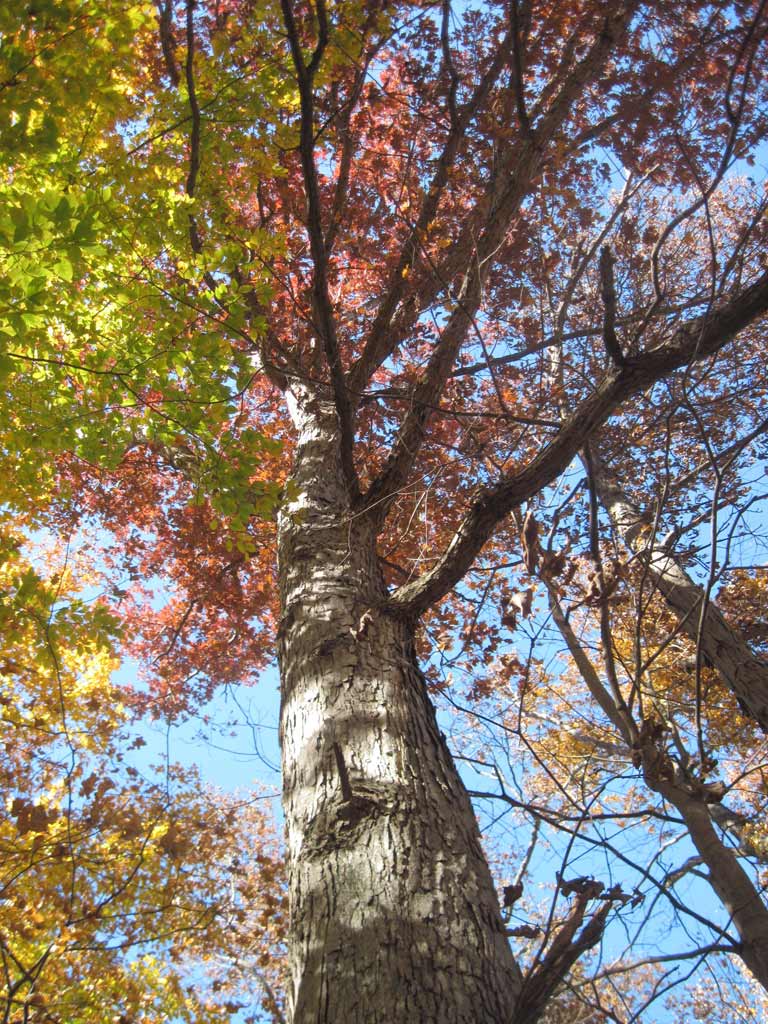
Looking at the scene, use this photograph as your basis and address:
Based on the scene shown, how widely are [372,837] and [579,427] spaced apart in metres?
1.69

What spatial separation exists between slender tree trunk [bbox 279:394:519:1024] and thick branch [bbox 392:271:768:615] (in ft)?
1.02

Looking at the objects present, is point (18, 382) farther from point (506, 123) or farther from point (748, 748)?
point (748, 748)

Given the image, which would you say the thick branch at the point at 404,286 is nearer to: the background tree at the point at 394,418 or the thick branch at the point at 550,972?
the background tree at the point at 394,418

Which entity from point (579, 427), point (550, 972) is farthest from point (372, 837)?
point (579, 427)

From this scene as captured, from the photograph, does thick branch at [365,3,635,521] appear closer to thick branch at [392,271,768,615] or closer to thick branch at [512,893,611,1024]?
thick branch at [392,271,768,615]

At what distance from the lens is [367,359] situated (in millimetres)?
4809

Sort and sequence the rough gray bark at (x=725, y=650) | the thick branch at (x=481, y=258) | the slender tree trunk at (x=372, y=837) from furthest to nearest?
1. the rough gray bark at (x=725, y=650)
2. the thick branch at (x=481, y=258)
3. the slender tree trunk at (x=372, y=837)

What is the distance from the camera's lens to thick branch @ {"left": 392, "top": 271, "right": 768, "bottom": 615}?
2332 mm

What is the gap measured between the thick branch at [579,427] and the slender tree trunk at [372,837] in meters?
0.31

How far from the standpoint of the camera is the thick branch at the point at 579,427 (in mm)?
2332

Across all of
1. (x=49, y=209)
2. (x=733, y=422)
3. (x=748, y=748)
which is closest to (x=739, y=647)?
(x=748, y=748)

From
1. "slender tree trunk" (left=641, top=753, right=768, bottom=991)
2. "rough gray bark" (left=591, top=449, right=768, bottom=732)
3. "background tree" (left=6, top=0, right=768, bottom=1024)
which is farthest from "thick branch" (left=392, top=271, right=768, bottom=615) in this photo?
"rough gray bark" (left=591, top=449, right=768, bottom=732)

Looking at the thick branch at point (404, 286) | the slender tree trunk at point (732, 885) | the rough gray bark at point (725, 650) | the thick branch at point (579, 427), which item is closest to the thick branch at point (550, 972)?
the thick branch at point (579, 427)

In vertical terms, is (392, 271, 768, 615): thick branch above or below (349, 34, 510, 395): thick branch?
below
